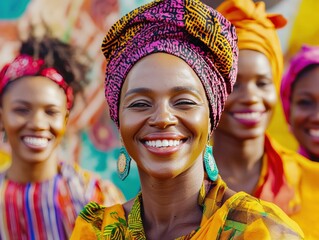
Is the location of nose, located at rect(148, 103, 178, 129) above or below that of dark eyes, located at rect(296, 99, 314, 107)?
below

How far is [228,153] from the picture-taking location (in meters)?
4.04

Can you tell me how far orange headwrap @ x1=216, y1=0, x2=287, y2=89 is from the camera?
394 centimetres

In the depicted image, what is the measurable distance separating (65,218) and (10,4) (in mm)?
2480

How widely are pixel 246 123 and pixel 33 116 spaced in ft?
3.88

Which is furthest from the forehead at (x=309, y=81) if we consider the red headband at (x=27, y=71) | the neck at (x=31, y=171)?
the neck at (x=31, y=171)

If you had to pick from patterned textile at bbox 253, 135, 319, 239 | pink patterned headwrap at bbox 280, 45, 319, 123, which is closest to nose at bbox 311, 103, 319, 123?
pink patterned headwrap at bbox 280, 45, 319, 123

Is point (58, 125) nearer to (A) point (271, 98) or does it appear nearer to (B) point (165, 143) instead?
(A) point (271, 98)

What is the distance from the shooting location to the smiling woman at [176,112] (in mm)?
2291

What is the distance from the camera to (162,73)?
91.7 inches

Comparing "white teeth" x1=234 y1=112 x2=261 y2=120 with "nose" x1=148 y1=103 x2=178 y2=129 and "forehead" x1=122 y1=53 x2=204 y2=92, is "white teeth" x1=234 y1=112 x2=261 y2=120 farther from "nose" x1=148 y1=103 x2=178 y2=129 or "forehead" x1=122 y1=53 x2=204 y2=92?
"nose" x1=148 y1=103 x2=178 y2=129

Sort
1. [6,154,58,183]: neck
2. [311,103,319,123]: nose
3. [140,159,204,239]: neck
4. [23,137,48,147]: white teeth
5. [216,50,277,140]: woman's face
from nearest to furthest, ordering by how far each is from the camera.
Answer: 1. [140,159,204,239]: neck
2. [216,50,277,140]: woman's face
3. [23,137,48,147]: white teeth
4. [6,154,58,183]: neck
5. [311,103,319,123]: nose

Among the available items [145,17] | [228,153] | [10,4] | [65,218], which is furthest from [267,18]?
[10,4]

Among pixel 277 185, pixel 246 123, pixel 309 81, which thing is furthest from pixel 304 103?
pixel 277 185

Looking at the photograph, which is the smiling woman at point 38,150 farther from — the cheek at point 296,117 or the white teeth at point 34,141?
the cheek at point 296,117
